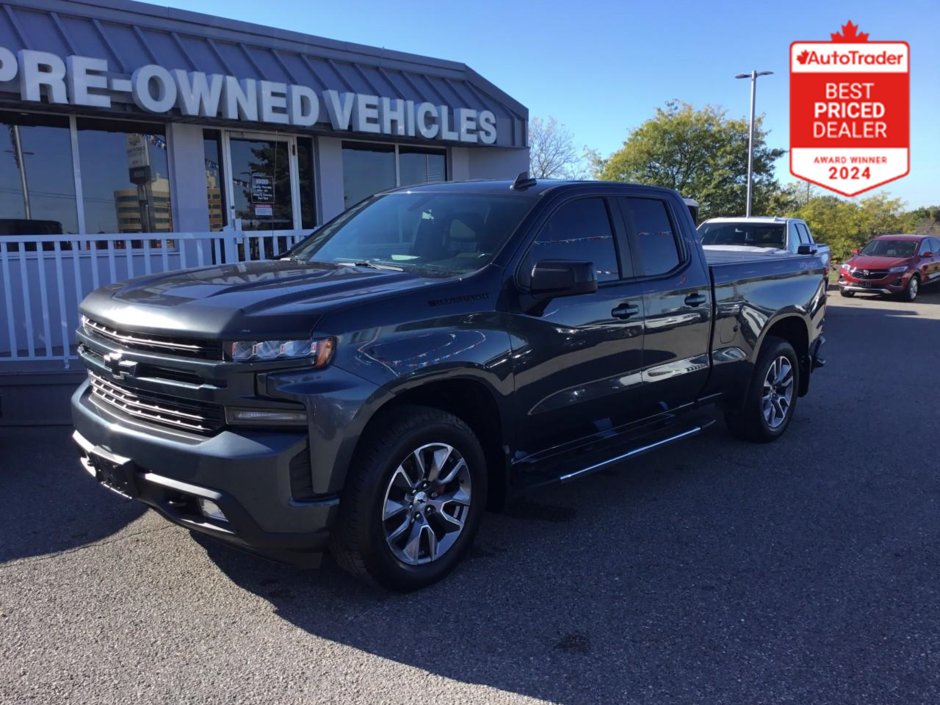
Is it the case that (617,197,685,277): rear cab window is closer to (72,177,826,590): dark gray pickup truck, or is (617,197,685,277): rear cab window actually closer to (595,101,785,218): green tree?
(72,177,826,590): dark gray pickup truck

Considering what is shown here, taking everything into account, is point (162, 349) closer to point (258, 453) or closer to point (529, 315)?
point (258, 453)

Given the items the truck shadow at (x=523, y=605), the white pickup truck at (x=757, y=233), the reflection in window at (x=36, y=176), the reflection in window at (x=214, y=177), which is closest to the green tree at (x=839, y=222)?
the white pickup truck at (x=757, y=233)

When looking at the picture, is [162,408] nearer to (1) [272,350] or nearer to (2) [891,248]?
(1) [272,350]

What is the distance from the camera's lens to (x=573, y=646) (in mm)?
3184

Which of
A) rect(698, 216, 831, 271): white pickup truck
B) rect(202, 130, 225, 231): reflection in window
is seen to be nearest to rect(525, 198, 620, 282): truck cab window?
rect(202, 130, 225, 231): reflection in window

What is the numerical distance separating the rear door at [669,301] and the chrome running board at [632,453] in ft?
0.66

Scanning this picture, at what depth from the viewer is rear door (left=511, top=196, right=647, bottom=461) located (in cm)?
400

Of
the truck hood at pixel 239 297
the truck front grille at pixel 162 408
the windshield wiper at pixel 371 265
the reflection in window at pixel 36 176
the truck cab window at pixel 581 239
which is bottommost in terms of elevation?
the truck front grille at pixel 162 408

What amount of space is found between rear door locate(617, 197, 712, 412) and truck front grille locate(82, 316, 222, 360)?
2.64 meters

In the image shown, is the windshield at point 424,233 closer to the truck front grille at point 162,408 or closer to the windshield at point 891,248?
the truck front grille at point 162,408

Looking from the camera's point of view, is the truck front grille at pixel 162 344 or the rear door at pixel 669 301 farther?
the rear door at pixel 669 301

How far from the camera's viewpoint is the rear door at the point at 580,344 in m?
4.00

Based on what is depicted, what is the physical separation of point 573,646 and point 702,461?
289cm

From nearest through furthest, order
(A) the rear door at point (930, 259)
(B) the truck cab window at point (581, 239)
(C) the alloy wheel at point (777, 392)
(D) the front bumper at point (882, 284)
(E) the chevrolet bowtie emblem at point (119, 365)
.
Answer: (E) the chevrolet bowtie emblem at point (119, 365) < (B) the truck cab window at point (581, 239) < (C) the alloy wheel at point (777, 392) < (D) the front bumper at point (882, 284) < (A) the rear door at point (930, 259)
